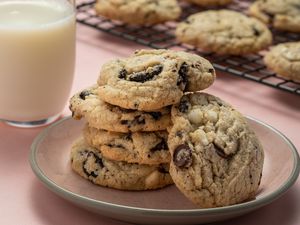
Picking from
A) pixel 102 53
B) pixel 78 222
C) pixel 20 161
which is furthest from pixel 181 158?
pixel 102 53

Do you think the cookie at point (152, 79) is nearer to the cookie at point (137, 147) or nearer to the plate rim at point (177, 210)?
the cookie at point (137, 147)

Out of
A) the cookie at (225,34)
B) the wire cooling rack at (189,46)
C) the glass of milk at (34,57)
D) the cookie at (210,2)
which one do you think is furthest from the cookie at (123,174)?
the cookie at (210,2)

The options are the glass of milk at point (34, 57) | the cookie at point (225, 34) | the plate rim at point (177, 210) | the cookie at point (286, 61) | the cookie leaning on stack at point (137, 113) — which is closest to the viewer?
the plate rim at point (177, 210)

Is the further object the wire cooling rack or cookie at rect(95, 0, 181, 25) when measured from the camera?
cookie at rect(95, 0, 181, 25)

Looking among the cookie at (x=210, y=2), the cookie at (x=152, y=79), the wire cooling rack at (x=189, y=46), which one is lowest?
the wire cooling rack at (x=189, y=46)

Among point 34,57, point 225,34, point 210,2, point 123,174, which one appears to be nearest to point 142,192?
point 123,174

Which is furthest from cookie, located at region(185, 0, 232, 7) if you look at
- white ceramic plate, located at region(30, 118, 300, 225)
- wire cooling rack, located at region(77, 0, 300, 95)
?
white ceramic plate, located at region(30, 118, 300, 225)

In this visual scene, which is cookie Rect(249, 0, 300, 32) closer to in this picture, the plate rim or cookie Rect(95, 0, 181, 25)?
cookie Rect(95, 0, 181, 25)
